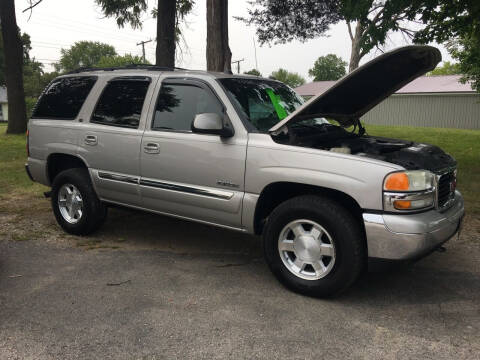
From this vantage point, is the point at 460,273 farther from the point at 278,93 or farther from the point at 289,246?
the point at 278,93

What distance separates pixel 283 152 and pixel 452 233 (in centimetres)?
153

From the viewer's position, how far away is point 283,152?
3.97m

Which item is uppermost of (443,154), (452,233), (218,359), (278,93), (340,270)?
(278,93)

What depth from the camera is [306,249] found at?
3889 millimetres

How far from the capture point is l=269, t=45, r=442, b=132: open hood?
3980mm

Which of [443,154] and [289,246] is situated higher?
[443,154]

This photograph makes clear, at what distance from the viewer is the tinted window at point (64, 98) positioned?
5520 mm

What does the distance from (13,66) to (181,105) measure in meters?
17.3

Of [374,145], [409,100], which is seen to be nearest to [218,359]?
[374,145]

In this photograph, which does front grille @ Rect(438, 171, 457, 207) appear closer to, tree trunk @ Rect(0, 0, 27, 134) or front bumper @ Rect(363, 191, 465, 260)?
front bumper @ Rect(363, 191, 465, 260)

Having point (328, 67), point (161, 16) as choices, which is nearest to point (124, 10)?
point (161, 16)

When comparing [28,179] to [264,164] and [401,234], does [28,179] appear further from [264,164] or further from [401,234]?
[401,234]

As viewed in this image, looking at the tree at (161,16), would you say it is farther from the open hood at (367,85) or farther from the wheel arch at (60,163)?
the open hood at (367,85)

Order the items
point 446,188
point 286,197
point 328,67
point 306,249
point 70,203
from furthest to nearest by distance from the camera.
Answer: point 328,67
point 70,203
point 286,197
point 446,188
point 306,249
